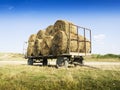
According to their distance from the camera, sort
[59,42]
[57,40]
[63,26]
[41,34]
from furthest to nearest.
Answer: [41,34]
[63,26]
[57,40]
[59,42]

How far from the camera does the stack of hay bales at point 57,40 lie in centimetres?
1936

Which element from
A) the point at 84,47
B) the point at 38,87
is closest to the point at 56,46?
the point at 84,47

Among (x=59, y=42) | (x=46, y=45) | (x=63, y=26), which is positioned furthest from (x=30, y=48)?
(x=59, y=42)

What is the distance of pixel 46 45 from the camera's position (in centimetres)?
2133

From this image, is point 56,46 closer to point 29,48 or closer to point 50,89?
point 29,48

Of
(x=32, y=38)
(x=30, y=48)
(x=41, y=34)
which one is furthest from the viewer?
(x=32, y=38)

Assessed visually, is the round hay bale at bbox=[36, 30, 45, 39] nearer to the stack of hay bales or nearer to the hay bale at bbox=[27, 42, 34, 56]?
the stack of hay bales

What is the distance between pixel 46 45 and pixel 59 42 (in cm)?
215

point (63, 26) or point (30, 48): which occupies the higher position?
point (63, 26)

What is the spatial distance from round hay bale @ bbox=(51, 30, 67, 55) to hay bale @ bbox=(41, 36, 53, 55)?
872 millimetres

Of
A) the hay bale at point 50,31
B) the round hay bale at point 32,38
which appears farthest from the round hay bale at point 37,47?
the round hay bale at point 32,38

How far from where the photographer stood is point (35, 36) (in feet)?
80.9

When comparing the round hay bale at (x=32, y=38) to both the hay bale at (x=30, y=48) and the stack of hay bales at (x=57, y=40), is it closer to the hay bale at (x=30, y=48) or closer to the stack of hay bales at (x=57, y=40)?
the hay bale at (x=30, y=48)

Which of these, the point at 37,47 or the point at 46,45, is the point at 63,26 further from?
the point at 37,47
